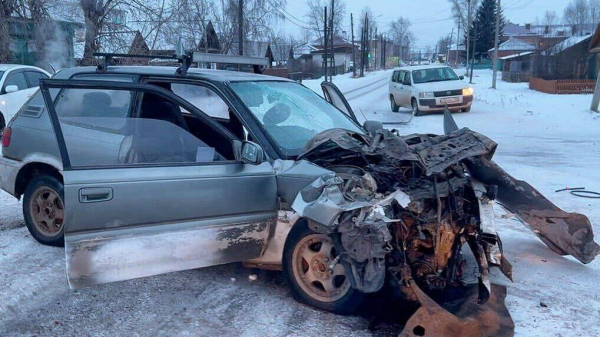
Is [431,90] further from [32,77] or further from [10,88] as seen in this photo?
[10,88]

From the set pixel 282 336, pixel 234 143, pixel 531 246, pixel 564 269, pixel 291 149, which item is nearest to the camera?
pixel 282 336

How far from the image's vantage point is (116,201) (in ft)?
12.8

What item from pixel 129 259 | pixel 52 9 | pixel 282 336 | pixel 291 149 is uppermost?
pixel 52 9

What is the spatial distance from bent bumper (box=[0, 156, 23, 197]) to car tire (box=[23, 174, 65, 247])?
0.19 m

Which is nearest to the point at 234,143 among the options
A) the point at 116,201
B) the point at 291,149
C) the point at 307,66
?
the point at 291,149

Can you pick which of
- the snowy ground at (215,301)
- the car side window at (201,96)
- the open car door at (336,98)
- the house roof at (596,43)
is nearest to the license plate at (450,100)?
the house roof at (596,43)

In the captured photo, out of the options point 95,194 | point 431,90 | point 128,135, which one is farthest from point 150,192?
point 431,90

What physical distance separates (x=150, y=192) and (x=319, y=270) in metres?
1.32

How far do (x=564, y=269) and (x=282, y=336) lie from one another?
2.72 meters

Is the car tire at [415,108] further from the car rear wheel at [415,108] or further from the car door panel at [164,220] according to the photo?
the car door panel at [164,220]

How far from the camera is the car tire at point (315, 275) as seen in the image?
406cm

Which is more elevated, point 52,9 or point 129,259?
point 52,9

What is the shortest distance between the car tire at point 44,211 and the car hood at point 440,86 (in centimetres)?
1543

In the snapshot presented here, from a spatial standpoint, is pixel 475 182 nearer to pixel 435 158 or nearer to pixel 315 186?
pixel 435 158
